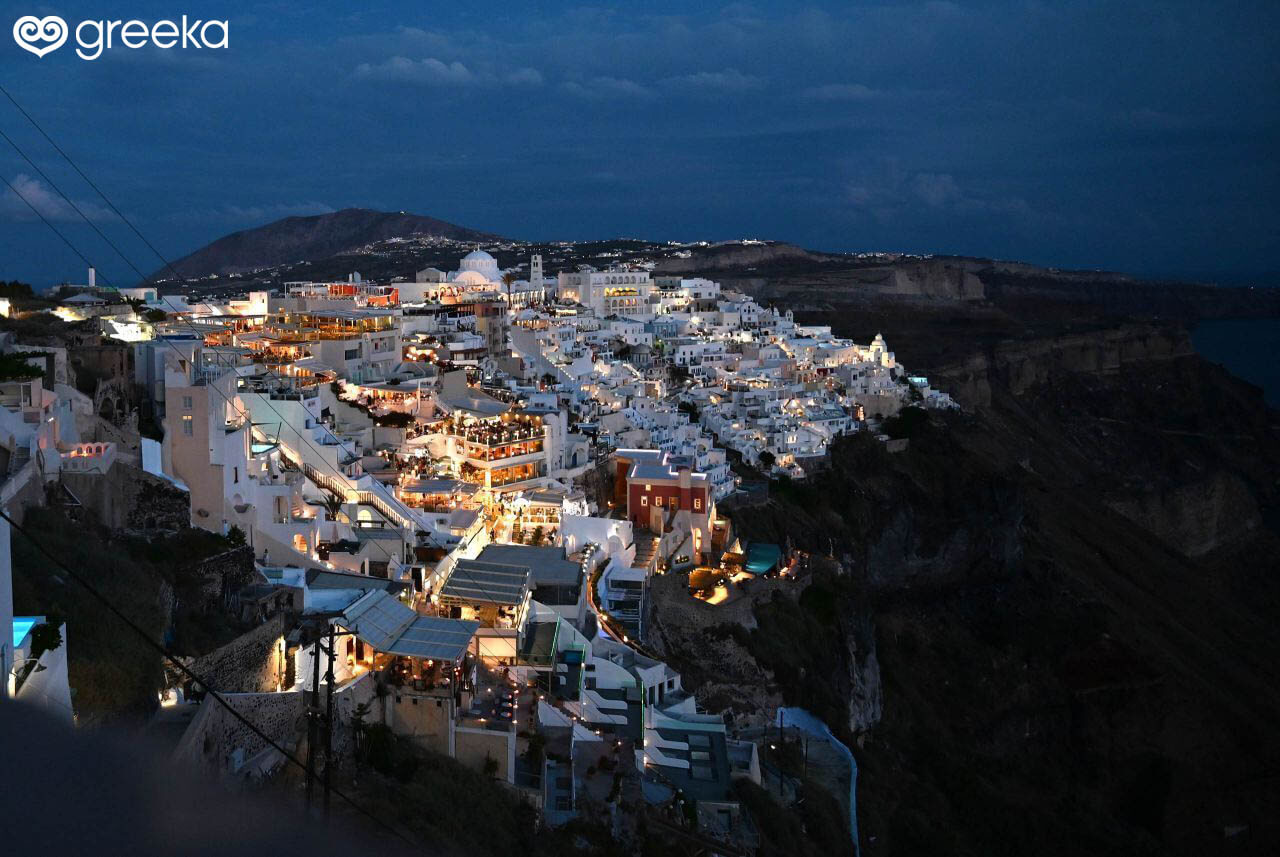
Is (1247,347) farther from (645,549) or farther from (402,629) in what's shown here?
(402,629)

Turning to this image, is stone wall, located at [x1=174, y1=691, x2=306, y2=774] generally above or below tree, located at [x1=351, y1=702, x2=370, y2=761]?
above

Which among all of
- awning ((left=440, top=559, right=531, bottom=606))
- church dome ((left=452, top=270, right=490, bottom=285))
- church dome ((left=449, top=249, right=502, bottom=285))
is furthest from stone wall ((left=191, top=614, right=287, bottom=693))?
church dome ((left=449, top=249, right=502, bottom=285))

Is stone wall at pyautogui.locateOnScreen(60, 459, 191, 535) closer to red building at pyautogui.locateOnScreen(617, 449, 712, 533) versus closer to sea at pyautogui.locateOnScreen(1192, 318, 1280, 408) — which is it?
red building at pyautogui.locateOnScreen(617, 449, 712, 533)

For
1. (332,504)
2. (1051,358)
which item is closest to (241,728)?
(332,504)

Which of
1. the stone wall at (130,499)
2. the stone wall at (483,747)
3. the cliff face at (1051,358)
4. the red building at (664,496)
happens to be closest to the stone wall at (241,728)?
the stone wall at (483,747)

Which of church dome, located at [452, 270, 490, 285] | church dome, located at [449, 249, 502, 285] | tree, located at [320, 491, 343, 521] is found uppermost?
church dome, located at [449, 249, 502, 285]

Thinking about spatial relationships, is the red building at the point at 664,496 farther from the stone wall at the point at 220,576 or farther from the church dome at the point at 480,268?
the church dome at the point at 480,268
